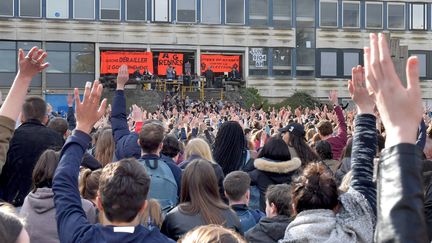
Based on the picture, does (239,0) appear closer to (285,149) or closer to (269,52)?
(269,52)

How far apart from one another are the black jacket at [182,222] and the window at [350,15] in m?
46.6

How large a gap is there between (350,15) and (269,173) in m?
44.8

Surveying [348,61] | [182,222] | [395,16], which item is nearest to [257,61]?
[348,61]

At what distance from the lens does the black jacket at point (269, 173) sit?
6953 millimetres

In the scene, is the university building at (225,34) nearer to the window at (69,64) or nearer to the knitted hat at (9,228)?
the window at (69,64)

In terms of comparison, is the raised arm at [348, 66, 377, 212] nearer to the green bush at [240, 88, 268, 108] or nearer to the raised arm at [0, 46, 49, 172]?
the raised arm at [0, 46, 49, 172]

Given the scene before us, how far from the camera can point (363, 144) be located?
151 inches

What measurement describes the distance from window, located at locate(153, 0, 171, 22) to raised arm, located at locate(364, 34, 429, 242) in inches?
1779

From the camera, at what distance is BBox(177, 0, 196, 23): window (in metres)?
47.0

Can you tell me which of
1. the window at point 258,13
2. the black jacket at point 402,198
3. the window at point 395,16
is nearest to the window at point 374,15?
the window at point 395,16

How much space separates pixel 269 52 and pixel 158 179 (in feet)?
142

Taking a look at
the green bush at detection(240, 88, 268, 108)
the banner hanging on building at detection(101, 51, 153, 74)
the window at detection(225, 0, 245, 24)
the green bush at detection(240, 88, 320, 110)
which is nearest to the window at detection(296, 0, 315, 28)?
the window at detection(225, 0, 245, 24)

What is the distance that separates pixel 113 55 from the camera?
45188 millimetres

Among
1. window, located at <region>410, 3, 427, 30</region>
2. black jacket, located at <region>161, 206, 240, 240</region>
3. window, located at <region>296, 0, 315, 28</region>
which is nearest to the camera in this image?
black jacket, located at <region>161, 206, 240, 240</region>
